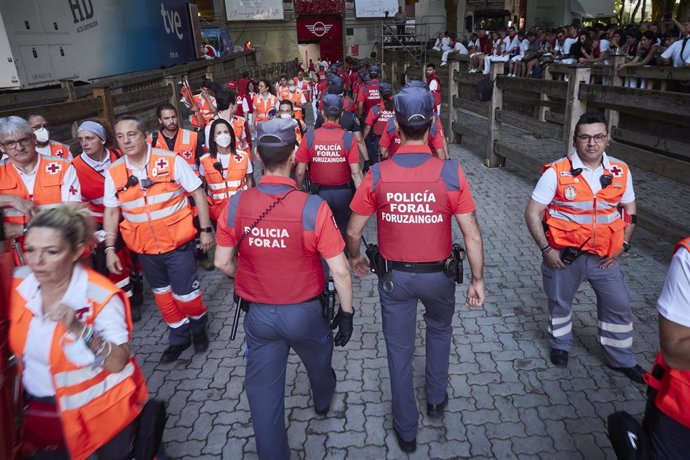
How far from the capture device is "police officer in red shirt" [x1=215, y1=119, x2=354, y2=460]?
263 cm

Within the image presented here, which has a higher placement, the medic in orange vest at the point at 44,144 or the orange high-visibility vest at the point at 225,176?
the medic in orange vest at the point at 44,144

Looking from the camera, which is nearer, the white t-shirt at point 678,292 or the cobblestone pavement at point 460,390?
the white t-shirt at point 678,292

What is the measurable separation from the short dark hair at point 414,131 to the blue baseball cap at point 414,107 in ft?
0.06

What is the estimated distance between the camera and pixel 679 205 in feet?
24.0

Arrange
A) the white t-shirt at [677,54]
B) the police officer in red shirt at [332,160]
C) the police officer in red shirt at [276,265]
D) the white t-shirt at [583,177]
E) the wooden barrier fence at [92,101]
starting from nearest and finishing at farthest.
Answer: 1. the police officer in red shirt at [276,265]
2. the white t-shirt at [583,177]
3. the police officer in red shirt at [332,160]
4. the wooden barrier fence at [92,101]
5. the white t-shirt at [677,54]

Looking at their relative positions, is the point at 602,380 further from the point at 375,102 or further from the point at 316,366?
the point at 375,102

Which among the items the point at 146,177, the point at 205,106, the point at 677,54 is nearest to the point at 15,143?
the point at 146,177

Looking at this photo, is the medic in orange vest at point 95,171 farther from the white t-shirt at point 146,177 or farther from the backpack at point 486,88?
the backpack at point 486,88

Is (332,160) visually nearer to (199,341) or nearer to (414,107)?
(199,341)

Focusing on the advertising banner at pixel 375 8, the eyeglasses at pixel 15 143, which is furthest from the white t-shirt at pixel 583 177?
the advertising banner at pixel 375 8

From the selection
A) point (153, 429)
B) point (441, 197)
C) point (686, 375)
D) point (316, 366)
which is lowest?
point (316, 366)

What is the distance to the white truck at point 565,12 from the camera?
98.7 ft

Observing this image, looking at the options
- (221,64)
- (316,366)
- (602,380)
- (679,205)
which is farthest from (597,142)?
(221,64)

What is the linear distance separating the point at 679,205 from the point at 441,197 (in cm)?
635
